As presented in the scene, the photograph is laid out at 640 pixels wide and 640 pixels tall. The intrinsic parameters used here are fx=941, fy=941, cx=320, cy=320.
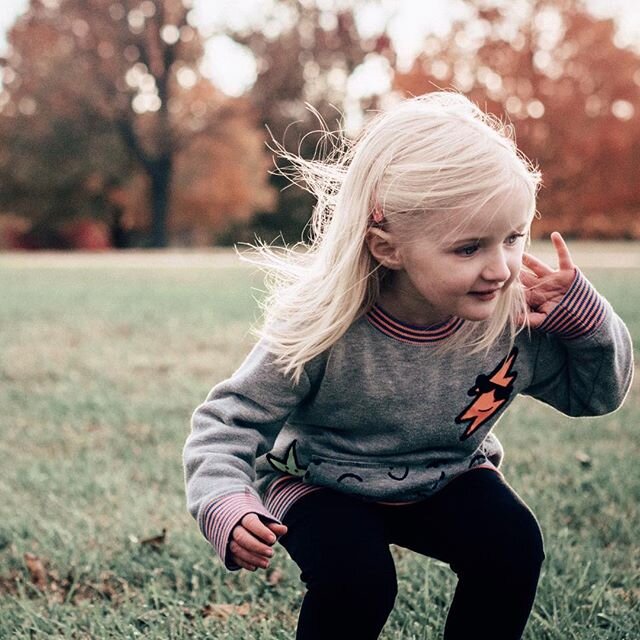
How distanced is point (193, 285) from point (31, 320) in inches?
168

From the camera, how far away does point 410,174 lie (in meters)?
1.85

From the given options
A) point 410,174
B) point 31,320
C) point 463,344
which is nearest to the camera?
point 410,174

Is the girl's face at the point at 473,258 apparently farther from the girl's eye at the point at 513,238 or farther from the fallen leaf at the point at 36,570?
the fallen leaf at the point at 36,570

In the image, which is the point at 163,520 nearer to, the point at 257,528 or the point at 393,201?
the point at 257,528

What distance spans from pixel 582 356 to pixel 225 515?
2.80 ft

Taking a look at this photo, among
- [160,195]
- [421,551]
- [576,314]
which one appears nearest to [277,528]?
[421,551]

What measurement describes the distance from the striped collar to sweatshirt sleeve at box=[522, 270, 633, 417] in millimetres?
219

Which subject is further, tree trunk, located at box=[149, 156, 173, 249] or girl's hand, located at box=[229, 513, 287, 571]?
tree trunk, located at box=[149, 156, 173, 249]

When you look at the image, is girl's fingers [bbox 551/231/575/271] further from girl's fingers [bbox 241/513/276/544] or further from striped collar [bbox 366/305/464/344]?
girl's fingers [bbox 241/513/276/544]

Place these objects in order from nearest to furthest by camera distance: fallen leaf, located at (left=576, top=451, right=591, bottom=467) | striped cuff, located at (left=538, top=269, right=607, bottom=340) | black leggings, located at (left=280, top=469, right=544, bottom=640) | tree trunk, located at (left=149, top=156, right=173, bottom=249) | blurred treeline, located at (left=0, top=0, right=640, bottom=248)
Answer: black leggings, located at (left=280, top=469, right=544, bottom=640) < striped cuff, located at (left=538, top=269, right=607, bottom=340) < fallen leaf, located at (left=576, top=451, right=591, bottom=467) < blurred treeline, located at (left=0, top=0, right=640, bottom=248) < tree trunk, located at (left=149, top=156, right=173, bottom=249)

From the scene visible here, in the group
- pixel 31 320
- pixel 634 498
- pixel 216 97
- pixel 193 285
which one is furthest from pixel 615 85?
pixel 634 498

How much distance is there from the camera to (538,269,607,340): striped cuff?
1.97 m

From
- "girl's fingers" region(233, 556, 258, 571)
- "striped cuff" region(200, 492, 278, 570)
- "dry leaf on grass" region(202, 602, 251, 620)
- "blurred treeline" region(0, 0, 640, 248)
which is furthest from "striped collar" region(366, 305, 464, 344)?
"blurred treeline" region(0, 0, 640, 248)

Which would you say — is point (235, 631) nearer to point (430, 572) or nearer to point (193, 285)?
point (430, 572)
